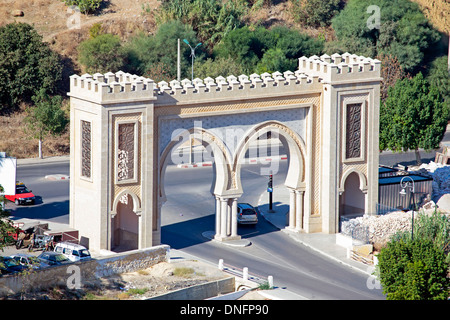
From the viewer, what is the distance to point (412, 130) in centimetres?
6562

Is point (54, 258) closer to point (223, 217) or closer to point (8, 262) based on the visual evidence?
point (8, 262)

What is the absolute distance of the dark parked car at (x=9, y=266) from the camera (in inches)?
1638

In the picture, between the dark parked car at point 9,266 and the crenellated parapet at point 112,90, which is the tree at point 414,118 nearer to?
the crenellated parapet at point 112,90

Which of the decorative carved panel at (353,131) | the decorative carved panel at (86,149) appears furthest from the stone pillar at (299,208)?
the decorative carved panel at (86,149)

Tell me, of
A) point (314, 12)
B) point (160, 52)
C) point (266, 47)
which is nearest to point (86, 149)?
point (160, 52)

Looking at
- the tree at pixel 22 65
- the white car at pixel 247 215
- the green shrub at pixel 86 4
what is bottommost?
the white car at pixel 247 215

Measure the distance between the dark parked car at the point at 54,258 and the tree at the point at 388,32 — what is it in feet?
163

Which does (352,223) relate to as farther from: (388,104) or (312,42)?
(312,42)

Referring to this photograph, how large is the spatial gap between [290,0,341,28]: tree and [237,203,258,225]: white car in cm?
4586

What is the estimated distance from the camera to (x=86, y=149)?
46469 mm

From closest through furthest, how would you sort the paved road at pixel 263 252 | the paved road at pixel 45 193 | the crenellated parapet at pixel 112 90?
1. the paved road at pixel 263 252
2. the crenellated parapet at pixel 112 90
3. the paved road at pixel 45 193

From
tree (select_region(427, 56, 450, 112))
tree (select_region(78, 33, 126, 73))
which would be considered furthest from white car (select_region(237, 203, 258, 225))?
tree (select_region(427, 56, 450, 112))

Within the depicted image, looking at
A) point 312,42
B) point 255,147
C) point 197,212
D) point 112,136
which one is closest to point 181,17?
point 312,42

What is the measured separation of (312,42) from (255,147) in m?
20.9
